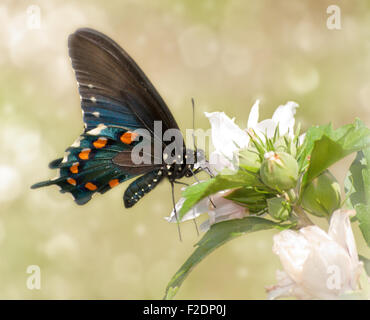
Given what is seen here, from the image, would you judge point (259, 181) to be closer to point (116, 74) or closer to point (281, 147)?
point (281, 147)

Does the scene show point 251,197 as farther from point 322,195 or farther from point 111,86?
point 111,86

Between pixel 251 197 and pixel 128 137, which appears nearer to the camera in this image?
pixel 251 197

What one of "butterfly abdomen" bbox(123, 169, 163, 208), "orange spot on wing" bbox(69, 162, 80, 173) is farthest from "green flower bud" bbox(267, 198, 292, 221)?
"orange spot on wing" bbox(69, 162, 80, 173)

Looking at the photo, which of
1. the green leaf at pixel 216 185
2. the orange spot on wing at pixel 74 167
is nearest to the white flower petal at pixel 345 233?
the green leaf at pixel 216 185

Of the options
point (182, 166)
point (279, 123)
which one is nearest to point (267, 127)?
point (279, 123)

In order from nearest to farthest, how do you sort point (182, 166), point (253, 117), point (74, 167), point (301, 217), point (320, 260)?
point (320, 260) → point (301, 217) → point (253, 117) → point (182, 166) → point (74, 167)

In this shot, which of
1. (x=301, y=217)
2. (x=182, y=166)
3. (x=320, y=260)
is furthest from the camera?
(x=182, y=166)
